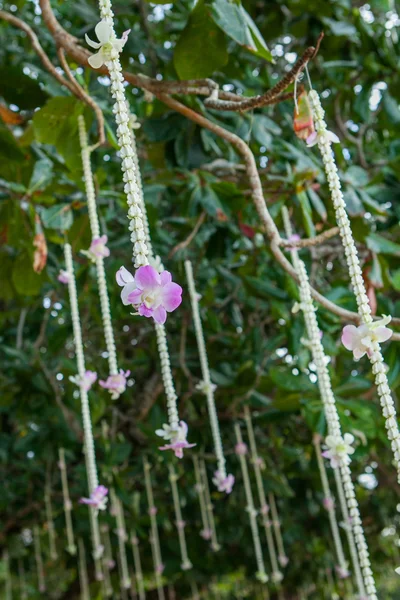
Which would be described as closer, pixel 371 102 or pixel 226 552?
pixel 371 102

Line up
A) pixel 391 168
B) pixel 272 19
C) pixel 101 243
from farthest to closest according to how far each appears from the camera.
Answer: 1. pixel 272 19
2. pixel 391 168
3. pixel 101 243

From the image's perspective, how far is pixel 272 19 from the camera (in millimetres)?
1892

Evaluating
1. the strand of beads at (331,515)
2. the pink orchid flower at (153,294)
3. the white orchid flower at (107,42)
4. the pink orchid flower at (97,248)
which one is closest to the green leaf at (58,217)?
the pink orchid flower at (97,248)

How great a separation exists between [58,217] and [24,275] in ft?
0.79

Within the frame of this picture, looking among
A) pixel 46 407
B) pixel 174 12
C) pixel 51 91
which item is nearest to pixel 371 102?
pixel 174 12

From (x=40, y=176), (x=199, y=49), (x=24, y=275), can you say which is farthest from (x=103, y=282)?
(x=24, y=275)

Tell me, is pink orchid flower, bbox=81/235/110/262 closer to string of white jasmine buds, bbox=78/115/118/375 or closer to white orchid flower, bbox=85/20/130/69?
string of white jasmine buds, bbox=78/115/118/375

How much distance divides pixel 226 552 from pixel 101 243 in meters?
2.92

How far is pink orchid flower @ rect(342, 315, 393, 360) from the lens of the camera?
64cm

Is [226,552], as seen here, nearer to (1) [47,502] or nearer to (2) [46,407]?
(1) [47,502]

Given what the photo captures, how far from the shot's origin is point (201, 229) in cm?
175

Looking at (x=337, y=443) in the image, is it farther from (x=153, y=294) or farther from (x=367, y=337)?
(x=153, y=294)

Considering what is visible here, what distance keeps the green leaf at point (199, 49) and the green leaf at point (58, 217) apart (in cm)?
45

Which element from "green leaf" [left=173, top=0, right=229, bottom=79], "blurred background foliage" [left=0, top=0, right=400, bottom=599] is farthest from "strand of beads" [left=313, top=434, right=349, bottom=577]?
"green leaf" [left=173, top=0, right=229, bottom=79]
